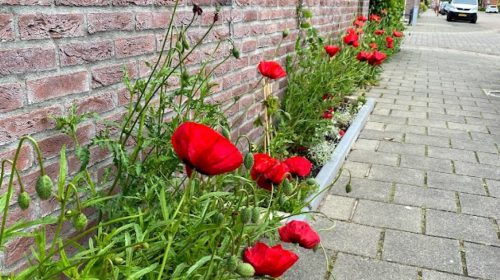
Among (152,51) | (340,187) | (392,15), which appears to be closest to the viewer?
(152,51)

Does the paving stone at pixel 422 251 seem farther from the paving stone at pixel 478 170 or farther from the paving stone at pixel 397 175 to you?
the paving stone at pixel 478 170

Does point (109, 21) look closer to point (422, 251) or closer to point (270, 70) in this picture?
point (270, 70)

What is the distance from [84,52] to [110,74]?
0.17 metres

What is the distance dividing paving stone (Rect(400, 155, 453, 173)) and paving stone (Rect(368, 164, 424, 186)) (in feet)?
0.36

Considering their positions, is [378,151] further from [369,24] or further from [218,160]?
[369,24]

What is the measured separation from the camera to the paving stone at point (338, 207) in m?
2.72

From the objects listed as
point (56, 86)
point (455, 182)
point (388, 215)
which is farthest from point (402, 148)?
point (56, 86)

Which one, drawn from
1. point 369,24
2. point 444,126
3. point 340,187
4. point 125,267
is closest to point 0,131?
point 125,267

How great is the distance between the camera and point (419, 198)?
2963mm

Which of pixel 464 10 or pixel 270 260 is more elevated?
pixel 464 10

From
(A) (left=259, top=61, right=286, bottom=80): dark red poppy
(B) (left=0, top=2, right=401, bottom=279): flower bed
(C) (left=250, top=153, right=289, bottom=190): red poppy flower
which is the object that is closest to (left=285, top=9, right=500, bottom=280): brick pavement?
(B) (left=0, top=2, right=401, bottom=279): flower bed

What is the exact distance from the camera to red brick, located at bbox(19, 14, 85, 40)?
1.38 metres

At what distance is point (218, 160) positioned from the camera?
3.34 feet

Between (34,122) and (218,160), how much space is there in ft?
2.38
